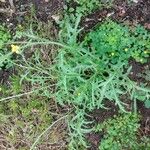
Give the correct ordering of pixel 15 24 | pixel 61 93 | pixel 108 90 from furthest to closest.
A: 1. pixel 15 24
2. pixel 61 93
3. pixel 108 90

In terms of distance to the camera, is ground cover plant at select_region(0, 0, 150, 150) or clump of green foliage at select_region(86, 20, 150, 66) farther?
clump of green foliage at select_region(86, 20, 150, 66)

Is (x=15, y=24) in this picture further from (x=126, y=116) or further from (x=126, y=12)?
(x=126, y=116)

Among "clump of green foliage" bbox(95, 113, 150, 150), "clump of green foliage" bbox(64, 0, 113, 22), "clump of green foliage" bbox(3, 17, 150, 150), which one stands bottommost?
"clump of green foliage" bbox(95, 113, 150, 150)

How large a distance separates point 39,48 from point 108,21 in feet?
1.85

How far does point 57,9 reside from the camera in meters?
2.97

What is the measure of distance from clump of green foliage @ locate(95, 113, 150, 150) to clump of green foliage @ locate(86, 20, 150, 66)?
1.39 feet

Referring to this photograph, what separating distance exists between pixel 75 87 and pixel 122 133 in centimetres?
50

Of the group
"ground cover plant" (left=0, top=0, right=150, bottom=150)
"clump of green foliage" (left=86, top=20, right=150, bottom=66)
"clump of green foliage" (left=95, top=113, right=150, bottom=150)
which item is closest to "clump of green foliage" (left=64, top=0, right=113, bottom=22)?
"ground cover plant" (left=0, top=0, right=150, bottom=150)

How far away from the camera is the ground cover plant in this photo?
2.69 m

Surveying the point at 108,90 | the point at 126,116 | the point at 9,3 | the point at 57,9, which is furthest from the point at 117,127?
the point at 9,3

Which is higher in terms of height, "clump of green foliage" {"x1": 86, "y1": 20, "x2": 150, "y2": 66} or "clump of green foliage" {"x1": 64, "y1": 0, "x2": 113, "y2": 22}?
"clump of green foliage" {"x1": 64, "y1": 0, "x2": 113, "y2": 22}

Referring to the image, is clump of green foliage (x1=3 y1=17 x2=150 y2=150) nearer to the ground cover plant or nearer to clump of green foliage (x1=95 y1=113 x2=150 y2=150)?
the ground cover plant

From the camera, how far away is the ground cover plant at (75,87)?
269 centimetres

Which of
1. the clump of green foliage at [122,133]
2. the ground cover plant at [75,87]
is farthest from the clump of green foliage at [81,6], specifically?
the clump of green foliage at [122,133]
